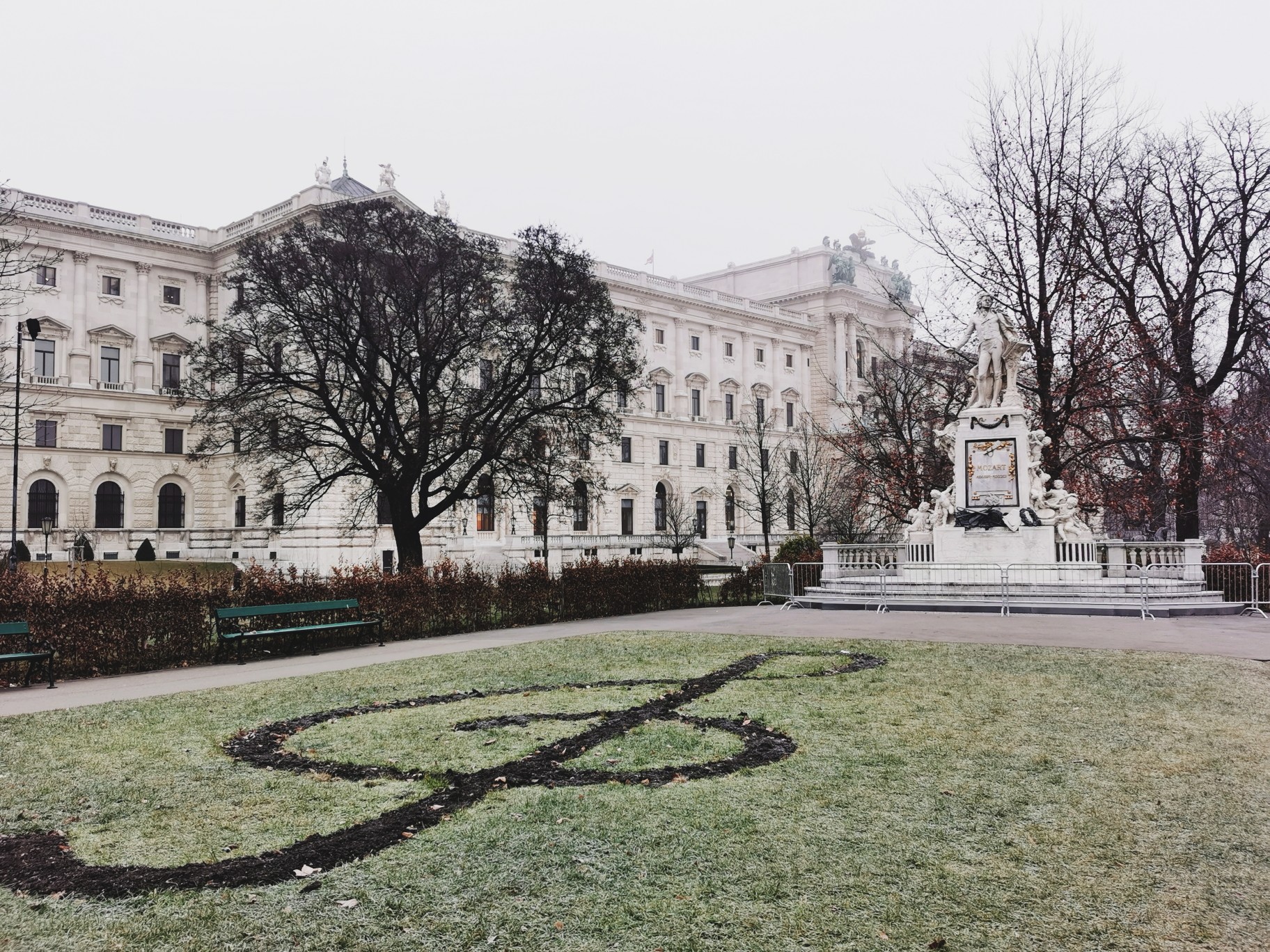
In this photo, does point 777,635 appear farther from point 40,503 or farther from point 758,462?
point 758,462

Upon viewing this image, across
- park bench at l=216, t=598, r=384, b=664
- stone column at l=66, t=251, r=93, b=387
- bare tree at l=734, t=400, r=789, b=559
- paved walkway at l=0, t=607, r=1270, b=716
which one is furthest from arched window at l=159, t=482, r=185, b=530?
park bench at l=216, t=598, r=384, b=664

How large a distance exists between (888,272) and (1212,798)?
94.5 meters

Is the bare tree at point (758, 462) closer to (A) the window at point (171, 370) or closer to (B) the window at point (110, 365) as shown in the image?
(A) the window at point (171, 370)

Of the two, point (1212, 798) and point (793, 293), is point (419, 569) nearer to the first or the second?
point (1212, 798)

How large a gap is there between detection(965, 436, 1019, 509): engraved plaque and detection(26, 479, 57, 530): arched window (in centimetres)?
4584

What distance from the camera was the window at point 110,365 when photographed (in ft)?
173

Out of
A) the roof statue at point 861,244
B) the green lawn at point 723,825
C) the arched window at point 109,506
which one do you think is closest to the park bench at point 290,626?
the green lawn at point 723,825

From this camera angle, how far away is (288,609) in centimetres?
1628

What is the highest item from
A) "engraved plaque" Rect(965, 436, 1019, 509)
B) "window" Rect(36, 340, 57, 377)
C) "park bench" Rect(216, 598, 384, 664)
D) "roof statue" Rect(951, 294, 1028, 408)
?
"window" Rect(36, 340, 57, 377)

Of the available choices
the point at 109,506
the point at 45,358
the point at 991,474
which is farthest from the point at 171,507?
the point at 991,474

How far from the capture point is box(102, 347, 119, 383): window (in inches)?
2076

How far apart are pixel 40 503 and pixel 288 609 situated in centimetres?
4101

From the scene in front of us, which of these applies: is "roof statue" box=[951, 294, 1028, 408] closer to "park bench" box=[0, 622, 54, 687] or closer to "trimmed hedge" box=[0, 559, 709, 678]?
"trimmed hedge" box=[0, 559, 709, 678]

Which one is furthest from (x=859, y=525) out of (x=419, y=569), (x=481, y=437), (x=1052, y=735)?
(x=1052, y=735)
